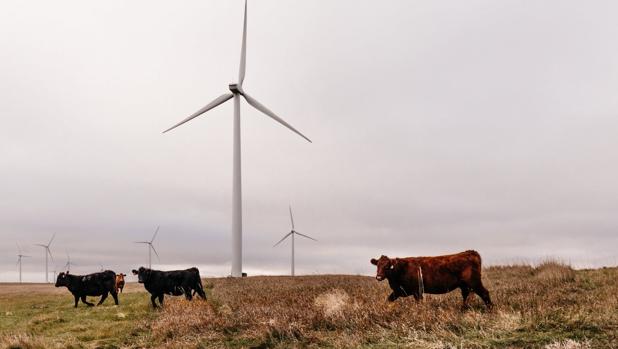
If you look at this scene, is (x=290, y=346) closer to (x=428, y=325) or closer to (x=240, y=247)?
(x=428, y=325)

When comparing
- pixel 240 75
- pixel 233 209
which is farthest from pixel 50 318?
pixel 240 75

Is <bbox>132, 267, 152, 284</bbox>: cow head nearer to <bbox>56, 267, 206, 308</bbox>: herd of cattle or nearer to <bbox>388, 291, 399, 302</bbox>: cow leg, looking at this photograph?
<bbox>56, 267, 206, 308</bbox>: herd of cattle

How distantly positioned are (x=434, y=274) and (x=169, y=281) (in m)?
13.3

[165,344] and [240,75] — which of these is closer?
[165,344]

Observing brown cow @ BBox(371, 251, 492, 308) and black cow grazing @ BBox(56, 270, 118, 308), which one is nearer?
brown cow @ BBox(371, 251, 492, 308)

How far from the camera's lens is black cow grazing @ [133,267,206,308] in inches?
827

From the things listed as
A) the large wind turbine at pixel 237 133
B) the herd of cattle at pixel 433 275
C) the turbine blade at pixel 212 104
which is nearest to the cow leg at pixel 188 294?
the herd of cattle at pixel 433 275

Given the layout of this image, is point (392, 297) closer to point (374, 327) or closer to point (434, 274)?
point (434, 274)

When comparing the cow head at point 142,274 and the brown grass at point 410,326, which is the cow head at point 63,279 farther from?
the brown grass at point 410,326

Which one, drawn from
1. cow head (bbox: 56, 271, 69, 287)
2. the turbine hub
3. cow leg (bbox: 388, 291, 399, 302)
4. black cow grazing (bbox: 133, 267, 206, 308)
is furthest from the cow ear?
the turbine hub

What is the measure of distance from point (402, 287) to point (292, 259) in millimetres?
51301

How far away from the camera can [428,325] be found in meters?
9.27

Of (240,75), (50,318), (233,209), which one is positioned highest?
(240,75)

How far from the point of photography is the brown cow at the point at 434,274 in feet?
38.5
